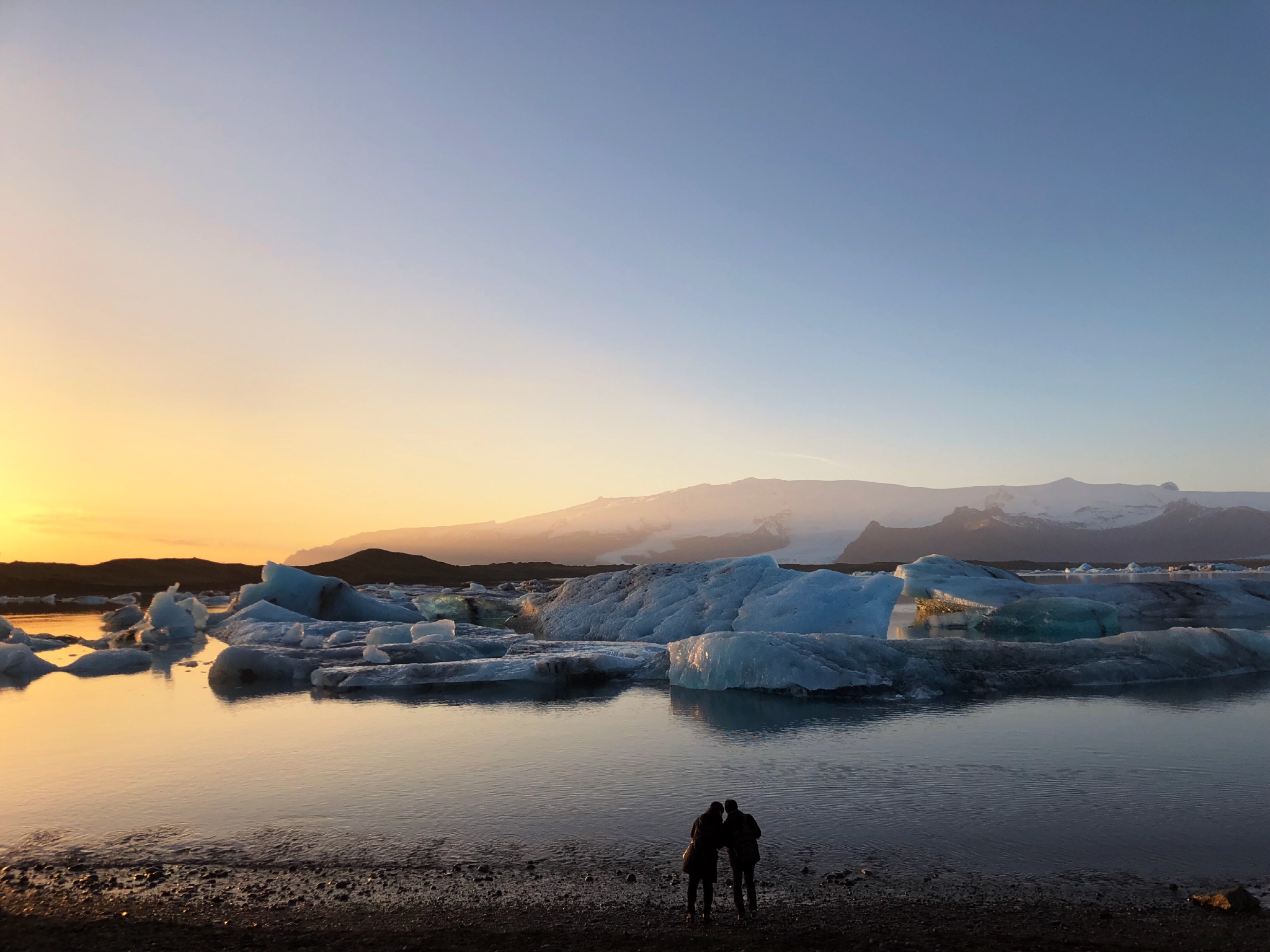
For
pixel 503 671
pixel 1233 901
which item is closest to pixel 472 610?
pixel 503 671

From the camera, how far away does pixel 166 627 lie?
93.4 ft

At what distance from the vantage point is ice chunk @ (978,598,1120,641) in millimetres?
25031

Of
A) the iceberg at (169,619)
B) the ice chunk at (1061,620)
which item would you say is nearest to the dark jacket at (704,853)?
the ice chunk at (1061,620)

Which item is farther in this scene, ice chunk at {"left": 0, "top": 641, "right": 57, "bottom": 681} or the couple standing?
ice chunk at {"left": 0, "top": 641, "right": 57, "bottom": 681}

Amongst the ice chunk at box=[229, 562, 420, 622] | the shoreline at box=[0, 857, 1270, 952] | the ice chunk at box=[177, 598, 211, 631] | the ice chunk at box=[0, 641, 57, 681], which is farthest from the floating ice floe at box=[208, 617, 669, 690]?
the ice chunk at box=[177, 598, 211, 631]

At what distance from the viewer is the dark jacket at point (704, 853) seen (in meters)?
5.28

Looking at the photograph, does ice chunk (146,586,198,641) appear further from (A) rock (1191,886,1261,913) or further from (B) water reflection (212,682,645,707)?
(A) rock (1191,886,1261,913)

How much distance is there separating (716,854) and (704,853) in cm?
8

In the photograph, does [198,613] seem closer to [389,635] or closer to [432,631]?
[389,635]

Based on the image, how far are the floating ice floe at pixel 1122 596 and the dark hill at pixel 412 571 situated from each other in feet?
168

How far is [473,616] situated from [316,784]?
23768 mm

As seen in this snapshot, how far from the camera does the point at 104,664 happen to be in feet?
63.7

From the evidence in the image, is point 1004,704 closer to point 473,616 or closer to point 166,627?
point 473,616

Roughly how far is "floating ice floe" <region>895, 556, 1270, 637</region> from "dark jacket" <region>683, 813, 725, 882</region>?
24.7 meters
